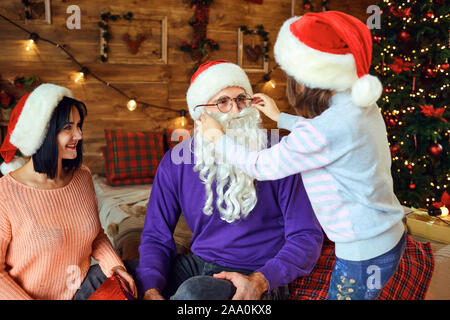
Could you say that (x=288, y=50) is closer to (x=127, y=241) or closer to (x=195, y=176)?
(x=195, y=176)

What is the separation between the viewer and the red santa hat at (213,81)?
5.95 feet

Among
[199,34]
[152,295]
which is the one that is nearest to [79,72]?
[199,34]

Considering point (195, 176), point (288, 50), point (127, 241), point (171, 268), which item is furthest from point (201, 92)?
point (127, 241)

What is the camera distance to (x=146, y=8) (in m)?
3.66

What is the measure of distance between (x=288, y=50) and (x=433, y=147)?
260 cm

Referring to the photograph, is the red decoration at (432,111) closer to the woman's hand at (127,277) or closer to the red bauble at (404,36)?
the red bauble at (404,36)

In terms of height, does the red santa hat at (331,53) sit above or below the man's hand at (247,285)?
above

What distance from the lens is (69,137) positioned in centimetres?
160

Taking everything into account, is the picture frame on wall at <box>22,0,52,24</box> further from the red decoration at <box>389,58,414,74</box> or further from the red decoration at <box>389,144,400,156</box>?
the red decoration at <box>389,144,400,156</box>

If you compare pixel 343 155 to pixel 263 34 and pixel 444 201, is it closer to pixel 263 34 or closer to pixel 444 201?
pixel 444 201

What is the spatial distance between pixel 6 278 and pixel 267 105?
1146mm

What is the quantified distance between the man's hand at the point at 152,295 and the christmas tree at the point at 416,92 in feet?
9.10

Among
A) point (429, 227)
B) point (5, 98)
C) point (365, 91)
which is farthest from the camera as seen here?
point (5, 98)

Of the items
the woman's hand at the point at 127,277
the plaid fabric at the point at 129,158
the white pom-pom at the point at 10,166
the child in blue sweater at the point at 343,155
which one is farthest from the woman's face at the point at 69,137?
the plaid fabric at the point at 129,158
